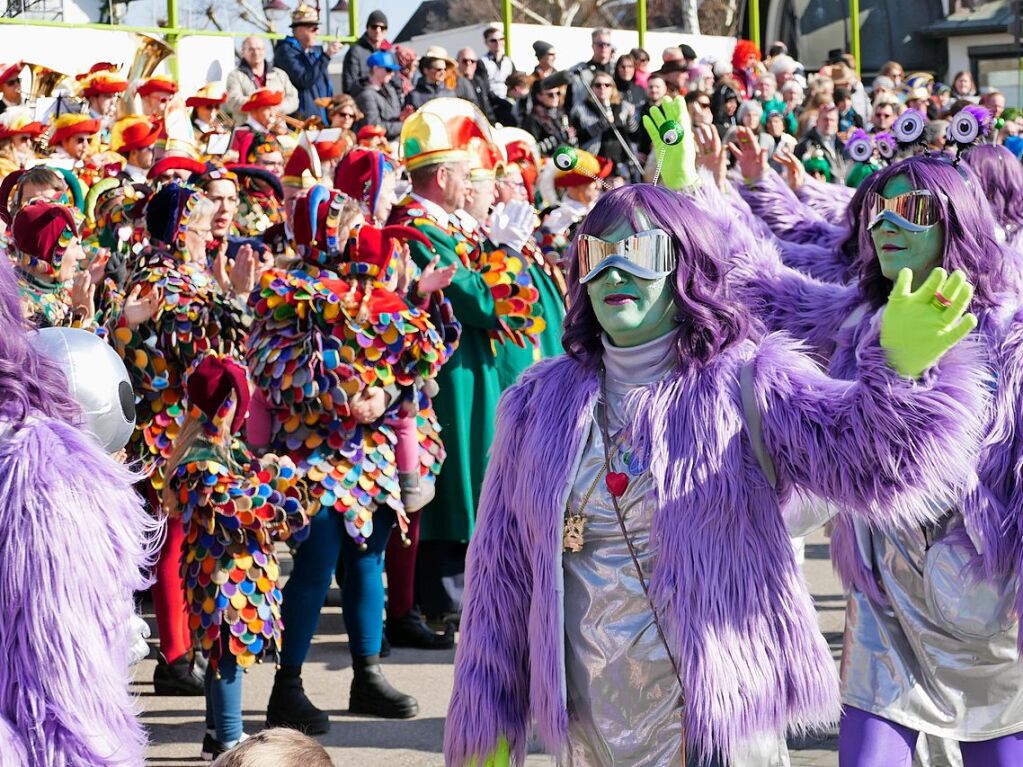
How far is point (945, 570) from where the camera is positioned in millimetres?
3742

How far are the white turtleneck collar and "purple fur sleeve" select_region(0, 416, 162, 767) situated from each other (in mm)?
1099

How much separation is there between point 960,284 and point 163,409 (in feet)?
12.0

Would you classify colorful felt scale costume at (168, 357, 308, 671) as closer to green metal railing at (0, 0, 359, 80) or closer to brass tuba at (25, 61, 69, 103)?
brass tuba at (25, 61, 69, 103)

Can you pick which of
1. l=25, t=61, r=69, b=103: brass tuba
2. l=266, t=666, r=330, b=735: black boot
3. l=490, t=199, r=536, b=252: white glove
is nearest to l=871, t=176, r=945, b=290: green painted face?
l=266, t=666, r=330, b=735: black boot

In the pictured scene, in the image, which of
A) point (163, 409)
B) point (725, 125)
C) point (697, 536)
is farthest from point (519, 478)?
point (725, 125)

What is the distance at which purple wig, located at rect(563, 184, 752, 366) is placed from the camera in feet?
10.7

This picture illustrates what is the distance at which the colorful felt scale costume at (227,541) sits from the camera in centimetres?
504

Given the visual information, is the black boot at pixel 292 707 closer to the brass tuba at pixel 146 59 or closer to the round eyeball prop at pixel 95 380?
the round eyeball prop at pixel 95 380

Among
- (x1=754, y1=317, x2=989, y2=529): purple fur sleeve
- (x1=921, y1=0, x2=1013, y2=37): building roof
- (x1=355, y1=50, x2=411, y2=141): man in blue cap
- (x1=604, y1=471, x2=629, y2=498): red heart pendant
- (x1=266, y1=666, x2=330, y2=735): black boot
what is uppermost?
(x1=921, y1=0, x2=1013, y2=37): building roof

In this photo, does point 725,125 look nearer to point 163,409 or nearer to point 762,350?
point 163,409

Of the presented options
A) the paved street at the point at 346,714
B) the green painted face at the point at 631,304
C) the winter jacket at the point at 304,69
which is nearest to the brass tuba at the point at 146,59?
the winter jacket at the point at 304,69

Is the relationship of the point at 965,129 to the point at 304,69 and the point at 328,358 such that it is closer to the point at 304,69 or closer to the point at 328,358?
the point at 328,358

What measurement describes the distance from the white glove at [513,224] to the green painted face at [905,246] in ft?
9.59

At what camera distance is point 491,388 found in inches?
286
